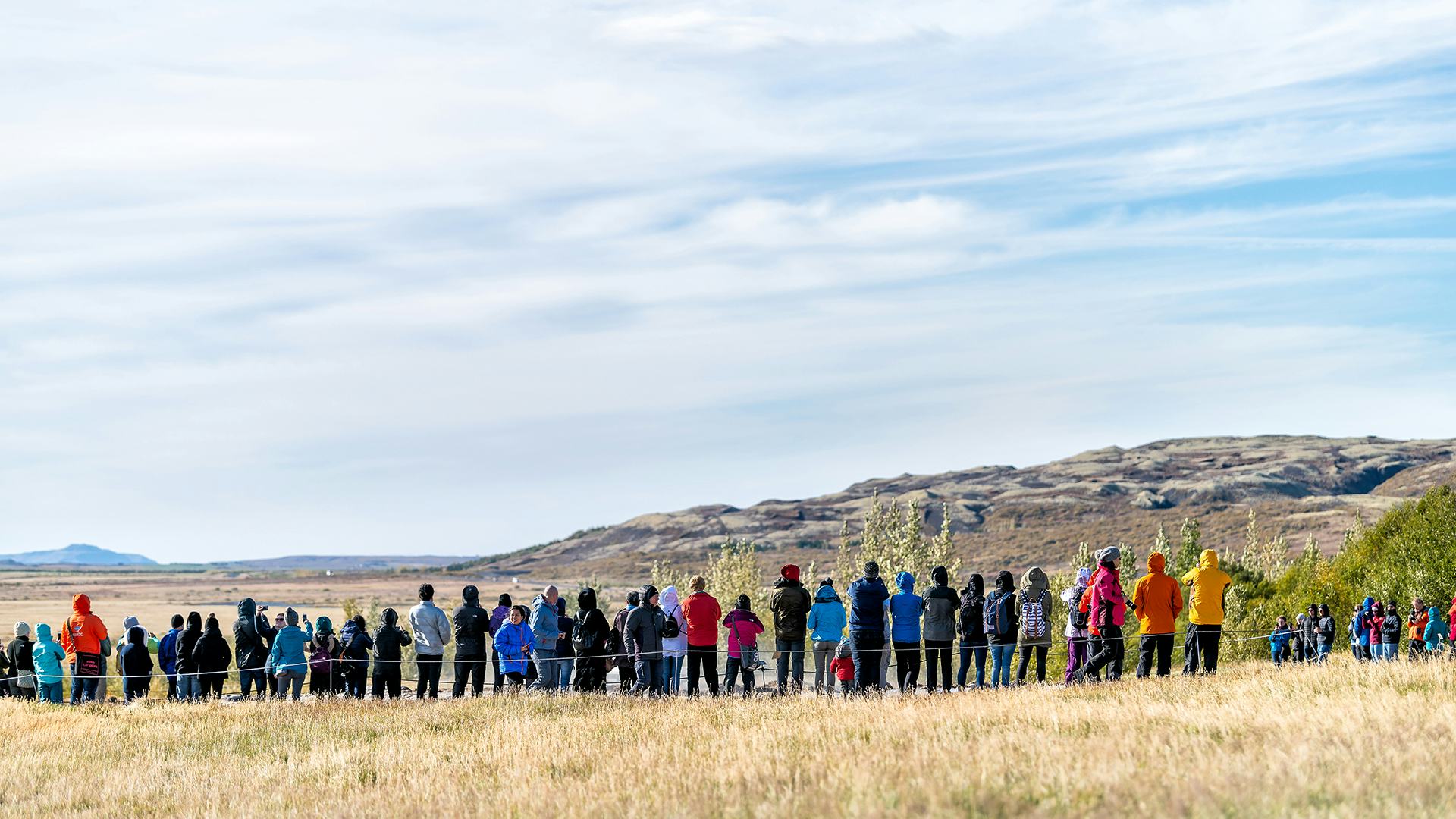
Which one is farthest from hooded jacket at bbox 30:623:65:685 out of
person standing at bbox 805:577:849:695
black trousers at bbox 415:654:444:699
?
person standing at bbox 805:577:849:695

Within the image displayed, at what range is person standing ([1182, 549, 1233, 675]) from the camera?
59.3 feet

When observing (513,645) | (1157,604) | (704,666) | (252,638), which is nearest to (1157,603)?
(1157,604)

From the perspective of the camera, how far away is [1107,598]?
56.1 feet

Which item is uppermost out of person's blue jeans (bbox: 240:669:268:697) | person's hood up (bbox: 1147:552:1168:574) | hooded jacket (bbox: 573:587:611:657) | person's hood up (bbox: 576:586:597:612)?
person's hood up (bbox: 1147:552:1168:574)

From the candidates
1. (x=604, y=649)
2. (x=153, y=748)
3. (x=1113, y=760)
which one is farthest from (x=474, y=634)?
(x=1113, y=760)

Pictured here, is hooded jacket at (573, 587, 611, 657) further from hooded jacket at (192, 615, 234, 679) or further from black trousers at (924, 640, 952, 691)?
hooded jacket at (192, 615, 234, 679)

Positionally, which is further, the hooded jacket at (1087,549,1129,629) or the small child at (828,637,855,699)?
the small child at (828,637,855,699)

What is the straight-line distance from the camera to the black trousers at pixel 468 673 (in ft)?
67.4

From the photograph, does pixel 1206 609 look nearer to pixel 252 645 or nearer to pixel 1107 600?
pixel 1107 600

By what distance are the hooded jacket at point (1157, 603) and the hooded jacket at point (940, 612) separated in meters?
2.39

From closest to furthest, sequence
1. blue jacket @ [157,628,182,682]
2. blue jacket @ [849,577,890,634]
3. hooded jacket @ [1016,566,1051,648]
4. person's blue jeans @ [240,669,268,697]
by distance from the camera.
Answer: hooded jacket @ [1016,566,1051,648]
blue jacket @ [849,577,890,634]
person's blue jeans @ [240,669,268,697]
blue jacket @ [157,628,182,682]

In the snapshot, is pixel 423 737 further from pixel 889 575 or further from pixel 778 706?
pixel 889 575

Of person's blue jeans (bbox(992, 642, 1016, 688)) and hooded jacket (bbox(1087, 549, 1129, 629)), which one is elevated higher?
hooded jacket (bbox(1087, 549, 1129, 629))

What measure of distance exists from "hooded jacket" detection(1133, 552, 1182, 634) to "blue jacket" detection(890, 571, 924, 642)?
2.79 meters
